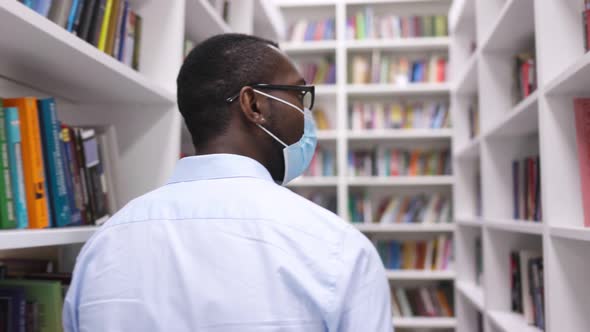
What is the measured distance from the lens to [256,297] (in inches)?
32.0

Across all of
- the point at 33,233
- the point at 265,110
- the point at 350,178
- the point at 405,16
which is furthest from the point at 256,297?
the point at 405,16

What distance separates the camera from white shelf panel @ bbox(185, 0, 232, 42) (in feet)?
6.71

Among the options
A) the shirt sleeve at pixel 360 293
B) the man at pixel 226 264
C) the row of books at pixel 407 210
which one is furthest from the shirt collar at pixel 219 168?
the row of books at pixel 407 210

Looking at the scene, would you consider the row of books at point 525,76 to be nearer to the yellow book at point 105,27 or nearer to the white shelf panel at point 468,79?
the white shelf panel at point 468,79

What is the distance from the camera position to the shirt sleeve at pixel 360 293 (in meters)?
0.81

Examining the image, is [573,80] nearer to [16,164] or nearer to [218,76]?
[218,76]

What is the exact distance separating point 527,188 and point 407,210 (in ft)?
5.44

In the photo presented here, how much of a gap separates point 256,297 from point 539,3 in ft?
4.36

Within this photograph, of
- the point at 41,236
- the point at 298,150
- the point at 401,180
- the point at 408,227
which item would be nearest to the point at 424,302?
the point at 408,227

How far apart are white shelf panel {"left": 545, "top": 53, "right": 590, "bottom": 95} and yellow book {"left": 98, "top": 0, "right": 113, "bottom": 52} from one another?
127cm

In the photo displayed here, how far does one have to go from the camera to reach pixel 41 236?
1.12 metres

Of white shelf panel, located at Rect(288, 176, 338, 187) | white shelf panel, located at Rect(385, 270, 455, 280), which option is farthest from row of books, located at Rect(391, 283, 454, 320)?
white shelf panel, located at Rect(288, 176, 338, 187)

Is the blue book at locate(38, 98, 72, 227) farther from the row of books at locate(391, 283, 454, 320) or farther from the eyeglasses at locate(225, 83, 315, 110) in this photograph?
the row of books at locate(391, 283, 454, 320)

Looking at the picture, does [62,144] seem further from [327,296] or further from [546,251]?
[546,251]
